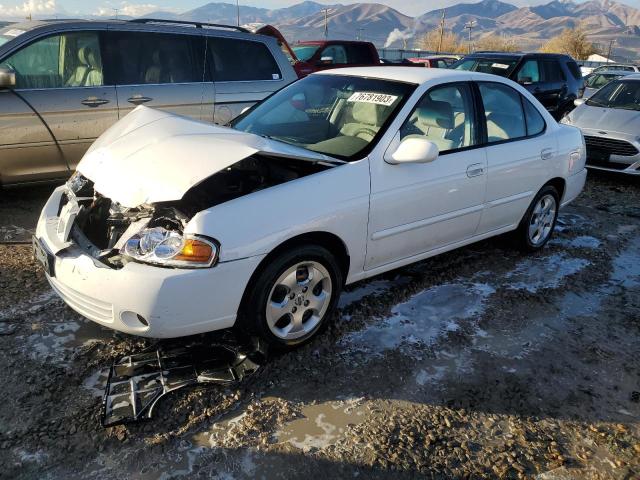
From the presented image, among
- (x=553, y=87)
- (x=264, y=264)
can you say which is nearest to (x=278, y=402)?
(x=264, y=264)

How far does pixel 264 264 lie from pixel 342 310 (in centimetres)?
98

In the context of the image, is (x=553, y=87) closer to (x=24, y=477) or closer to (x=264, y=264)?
(x=264, y=264)

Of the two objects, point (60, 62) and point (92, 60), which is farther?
point (92, 60)

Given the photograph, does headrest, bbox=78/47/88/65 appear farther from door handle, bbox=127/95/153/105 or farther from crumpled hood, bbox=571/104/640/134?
crumpled hood, bbox=571/104/640/134

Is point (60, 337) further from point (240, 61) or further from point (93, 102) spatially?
point (240, 61)

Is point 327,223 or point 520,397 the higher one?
point 327,223

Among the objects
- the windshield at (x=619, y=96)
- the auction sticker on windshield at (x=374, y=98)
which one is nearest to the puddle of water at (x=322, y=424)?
the auction sticker on windshield at (x=374, y=98)

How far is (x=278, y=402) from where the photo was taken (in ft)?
8.64

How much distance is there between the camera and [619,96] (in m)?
8.48

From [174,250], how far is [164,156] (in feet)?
2.03

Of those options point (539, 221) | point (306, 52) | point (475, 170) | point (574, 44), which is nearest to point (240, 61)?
point (475, 170)

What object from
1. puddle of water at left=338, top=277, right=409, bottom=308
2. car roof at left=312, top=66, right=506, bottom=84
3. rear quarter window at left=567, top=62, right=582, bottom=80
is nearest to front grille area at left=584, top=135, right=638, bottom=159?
car roof at left=312, top=66, right=506, bottom=84

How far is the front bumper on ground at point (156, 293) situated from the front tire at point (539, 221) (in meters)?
2.89

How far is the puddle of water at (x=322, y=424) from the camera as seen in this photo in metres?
2.39
